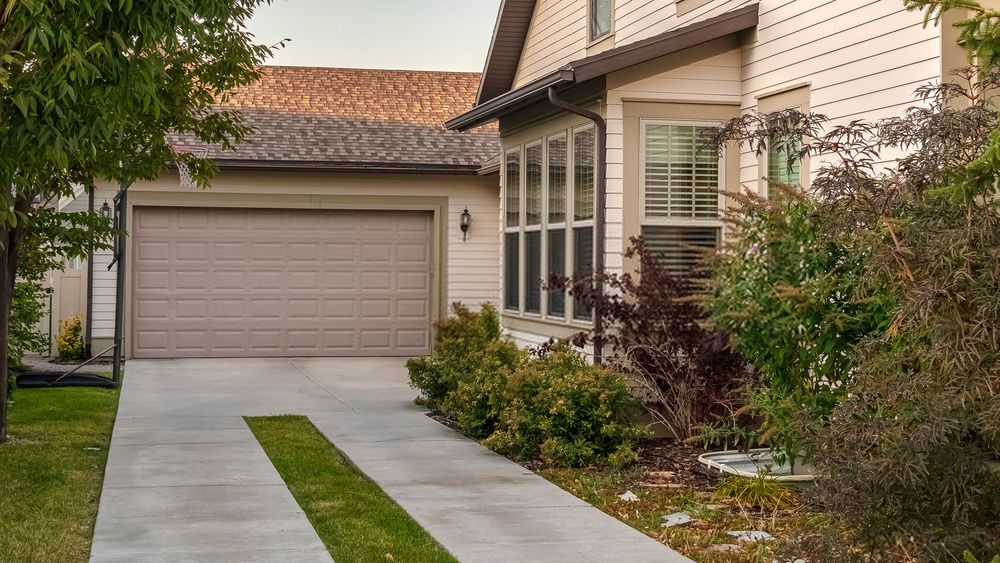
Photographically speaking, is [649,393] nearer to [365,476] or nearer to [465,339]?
[365,476]

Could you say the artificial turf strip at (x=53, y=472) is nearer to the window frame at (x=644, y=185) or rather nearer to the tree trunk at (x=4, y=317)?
the tree trunk at (x=4, y=317)

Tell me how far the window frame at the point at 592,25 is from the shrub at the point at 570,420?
4.95 meters

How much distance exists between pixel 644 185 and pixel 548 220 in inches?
78.0

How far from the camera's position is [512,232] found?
48.8ft

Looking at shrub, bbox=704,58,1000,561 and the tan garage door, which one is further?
the tan garage door

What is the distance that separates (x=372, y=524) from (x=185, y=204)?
13083 millimetres

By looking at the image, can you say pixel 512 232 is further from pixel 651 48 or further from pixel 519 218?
pixel 651 48

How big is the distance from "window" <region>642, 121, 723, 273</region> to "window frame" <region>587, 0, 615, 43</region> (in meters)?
2.79

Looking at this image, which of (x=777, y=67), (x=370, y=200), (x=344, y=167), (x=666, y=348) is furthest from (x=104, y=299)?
(x=777, y=67)

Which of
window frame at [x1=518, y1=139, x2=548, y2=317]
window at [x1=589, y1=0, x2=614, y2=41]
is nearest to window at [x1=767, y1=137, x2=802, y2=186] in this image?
window frame at [x1=518, y1=139, x2=548, y2=317]

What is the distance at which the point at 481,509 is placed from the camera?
27.1ft

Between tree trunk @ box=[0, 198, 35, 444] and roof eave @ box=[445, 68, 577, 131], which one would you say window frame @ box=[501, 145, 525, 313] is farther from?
tree trunk @ box=[0, 198, 35, 444]

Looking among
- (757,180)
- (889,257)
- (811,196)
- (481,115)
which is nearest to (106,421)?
(481,115)

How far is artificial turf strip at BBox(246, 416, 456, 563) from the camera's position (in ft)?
23.4
